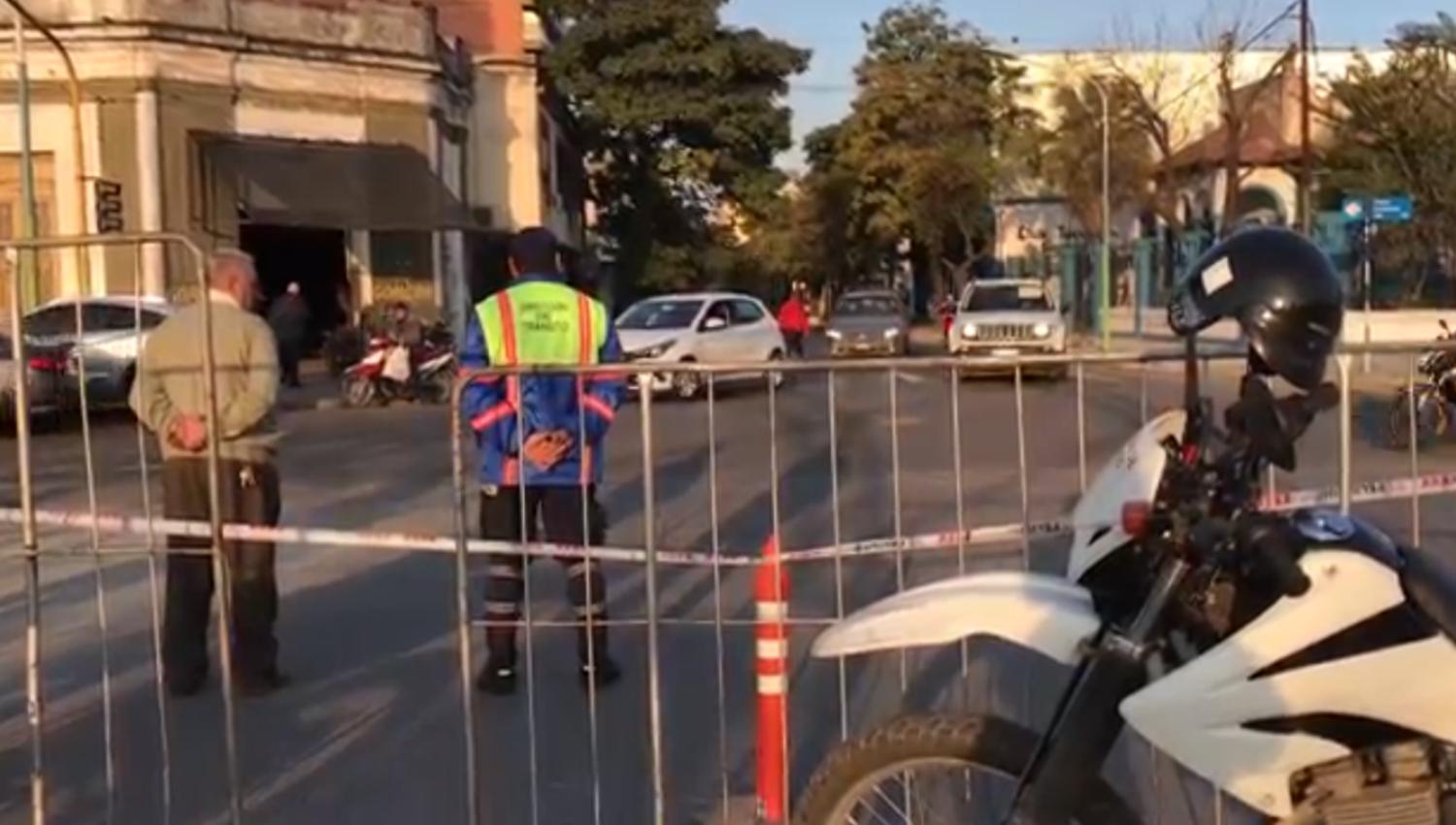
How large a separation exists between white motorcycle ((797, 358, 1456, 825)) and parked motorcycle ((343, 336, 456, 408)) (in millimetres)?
23113

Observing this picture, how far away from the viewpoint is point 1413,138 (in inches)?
1470

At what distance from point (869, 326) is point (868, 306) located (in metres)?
2.10

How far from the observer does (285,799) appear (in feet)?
20.4

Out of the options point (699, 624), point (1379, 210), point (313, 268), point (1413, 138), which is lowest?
point (699, 624)

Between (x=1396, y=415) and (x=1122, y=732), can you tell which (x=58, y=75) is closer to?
(x=1396, y=415)

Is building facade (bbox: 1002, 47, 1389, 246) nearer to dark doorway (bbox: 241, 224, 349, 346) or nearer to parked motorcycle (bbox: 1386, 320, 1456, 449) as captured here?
dark doorway (bbox: 241, 224, 349, 346)

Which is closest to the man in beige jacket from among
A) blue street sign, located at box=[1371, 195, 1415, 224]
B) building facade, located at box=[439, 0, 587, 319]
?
blue street sign, located at box=[1371, 195, 1415, 224]

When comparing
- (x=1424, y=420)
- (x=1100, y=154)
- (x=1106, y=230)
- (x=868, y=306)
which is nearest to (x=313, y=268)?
(x=868, y=306)

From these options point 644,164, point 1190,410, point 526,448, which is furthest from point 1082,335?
point 1190,410

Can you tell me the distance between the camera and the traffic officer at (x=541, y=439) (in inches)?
289

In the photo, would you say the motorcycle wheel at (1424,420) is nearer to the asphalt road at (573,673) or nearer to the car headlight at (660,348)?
the asphalt road at (573,673)

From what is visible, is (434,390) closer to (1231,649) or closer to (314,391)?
(314,391)

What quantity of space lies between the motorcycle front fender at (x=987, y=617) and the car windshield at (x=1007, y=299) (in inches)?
1070

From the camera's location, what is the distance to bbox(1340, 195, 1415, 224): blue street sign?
31.7 metres
